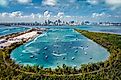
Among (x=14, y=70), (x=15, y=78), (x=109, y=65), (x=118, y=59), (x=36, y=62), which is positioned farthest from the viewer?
(x=36, y=62)

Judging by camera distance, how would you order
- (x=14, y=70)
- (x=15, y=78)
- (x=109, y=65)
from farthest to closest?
(x=109, y=65), (x=14, y=70), (x=15, y=78)

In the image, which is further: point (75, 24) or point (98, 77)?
point (75, 24)

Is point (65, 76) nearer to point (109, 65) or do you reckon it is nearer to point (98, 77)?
point (98, 77)

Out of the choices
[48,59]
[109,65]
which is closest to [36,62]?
[48,59]

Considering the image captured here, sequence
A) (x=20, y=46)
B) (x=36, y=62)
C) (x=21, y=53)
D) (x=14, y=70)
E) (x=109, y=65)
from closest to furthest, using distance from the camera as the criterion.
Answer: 1. (x=14, y=70)
2. (x=109, y=65)
3. (x=36, y=62)
4. (x=21, y=53)
5. (x=20, y=46)

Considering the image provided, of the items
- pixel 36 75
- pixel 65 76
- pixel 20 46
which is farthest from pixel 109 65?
pixel 20 46

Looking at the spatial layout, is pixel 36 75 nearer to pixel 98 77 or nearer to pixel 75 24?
pixel 98 77

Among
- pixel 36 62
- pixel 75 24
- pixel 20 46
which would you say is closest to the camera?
pixel 36 62

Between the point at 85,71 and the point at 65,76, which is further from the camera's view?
the point at 85,71
